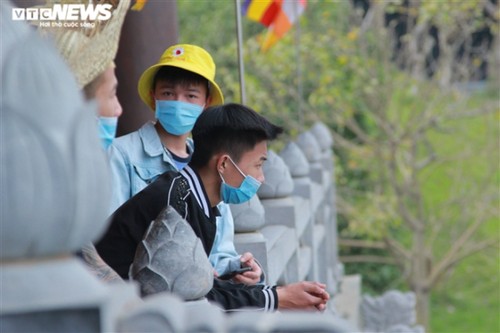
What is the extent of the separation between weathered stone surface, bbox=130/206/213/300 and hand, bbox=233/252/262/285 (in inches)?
50.8

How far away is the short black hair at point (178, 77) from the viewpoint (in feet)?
14.4

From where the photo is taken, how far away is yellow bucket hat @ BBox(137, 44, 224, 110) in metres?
4.30

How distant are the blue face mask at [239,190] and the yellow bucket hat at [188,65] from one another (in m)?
0.77

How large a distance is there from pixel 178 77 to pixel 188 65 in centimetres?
16

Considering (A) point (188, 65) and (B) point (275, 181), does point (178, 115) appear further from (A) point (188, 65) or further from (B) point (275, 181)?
(B) point (275, 181)

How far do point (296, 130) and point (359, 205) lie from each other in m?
1.34

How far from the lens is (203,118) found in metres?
3.60

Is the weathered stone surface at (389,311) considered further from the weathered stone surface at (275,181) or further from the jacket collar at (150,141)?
the jacket collar at (150,141)

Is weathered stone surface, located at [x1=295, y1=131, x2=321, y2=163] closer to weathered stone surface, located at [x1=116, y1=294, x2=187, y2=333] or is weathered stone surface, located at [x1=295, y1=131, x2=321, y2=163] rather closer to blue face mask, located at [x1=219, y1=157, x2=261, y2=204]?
blue face mask, located at [x1=219, y1=157, x2=261, y2=204]

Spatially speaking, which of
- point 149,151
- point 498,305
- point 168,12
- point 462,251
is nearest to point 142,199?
point 149,151

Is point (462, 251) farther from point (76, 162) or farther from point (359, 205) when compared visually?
point (76, 162)

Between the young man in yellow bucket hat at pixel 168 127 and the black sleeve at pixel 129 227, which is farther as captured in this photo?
the young man in yellow bucket hat at pixel 168 127

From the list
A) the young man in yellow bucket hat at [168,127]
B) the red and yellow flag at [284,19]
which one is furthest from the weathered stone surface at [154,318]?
the red and yellow flag at [284,19]

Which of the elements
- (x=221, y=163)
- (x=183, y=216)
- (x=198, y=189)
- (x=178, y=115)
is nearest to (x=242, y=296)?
(x=183, y=216)
